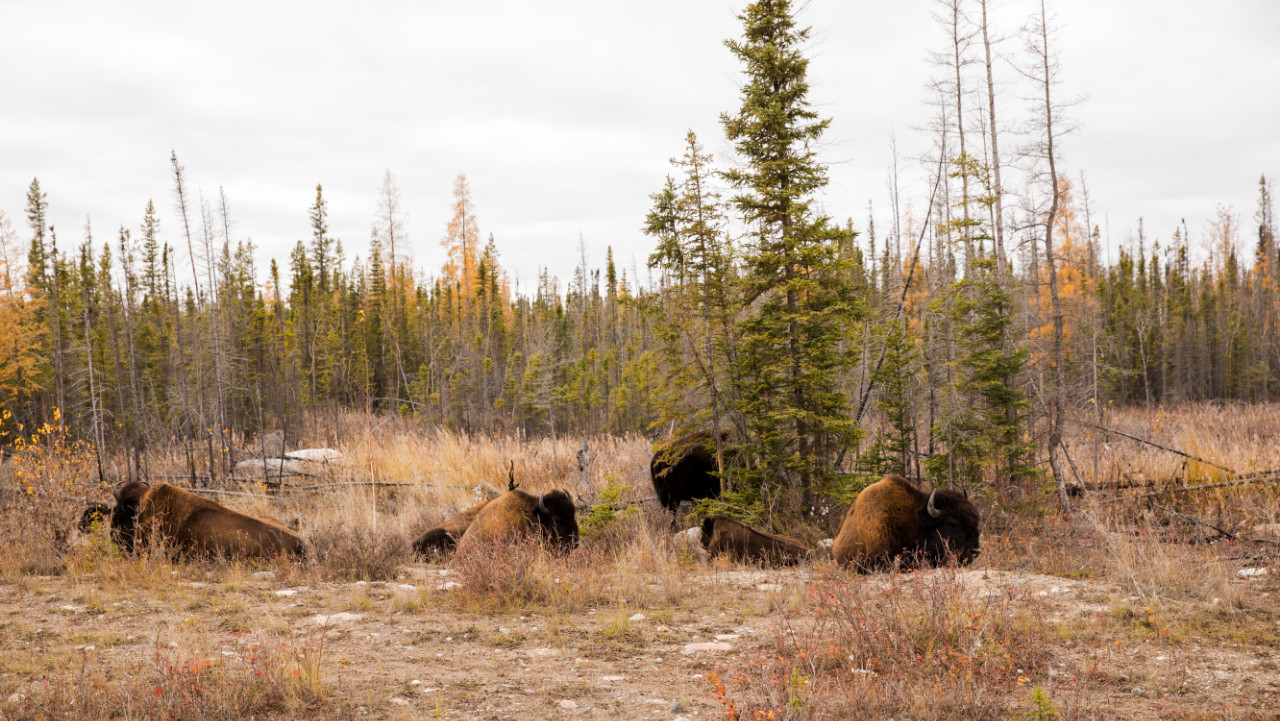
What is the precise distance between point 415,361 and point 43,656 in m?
34.0

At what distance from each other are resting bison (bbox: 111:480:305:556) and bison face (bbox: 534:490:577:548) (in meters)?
2.63

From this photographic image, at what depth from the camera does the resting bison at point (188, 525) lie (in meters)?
7.55

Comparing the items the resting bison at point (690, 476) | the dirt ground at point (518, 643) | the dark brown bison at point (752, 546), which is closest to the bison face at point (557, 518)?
the dirt ground at point (518, 643)

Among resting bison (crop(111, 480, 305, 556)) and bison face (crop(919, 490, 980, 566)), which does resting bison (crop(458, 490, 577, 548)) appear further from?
bison face (crop(919, 490, 980, 566))

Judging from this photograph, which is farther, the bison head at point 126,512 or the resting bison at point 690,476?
the resting bison at point 690,476

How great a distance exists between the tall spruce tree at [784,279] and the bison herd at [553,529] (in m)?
1.34

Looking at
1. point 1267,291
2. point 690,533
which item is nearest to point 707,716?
point 690,533

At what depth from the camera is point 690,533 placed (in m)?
8.63

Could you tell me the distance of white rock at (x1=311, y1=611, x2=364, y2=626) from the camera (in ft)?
18.0

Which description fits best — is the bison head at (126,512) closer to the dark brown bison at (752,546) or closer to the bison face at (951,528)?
the dark brown bison at (752,546)

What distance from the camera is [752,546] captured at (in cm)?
772

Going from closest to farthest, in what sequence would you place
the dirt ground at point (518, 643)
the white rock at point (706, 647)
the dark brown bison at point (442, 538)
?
the dirt ground at point (518, 643)
the white rock at point (706, 647)
the dark brown bison at point (442, 538)

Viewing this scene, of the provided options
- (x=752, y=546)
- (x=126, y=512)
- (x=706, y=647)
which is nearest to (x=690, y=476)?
(x=752, y=546)

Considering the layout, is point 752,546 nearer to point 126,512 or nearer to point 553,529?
point 553,529
